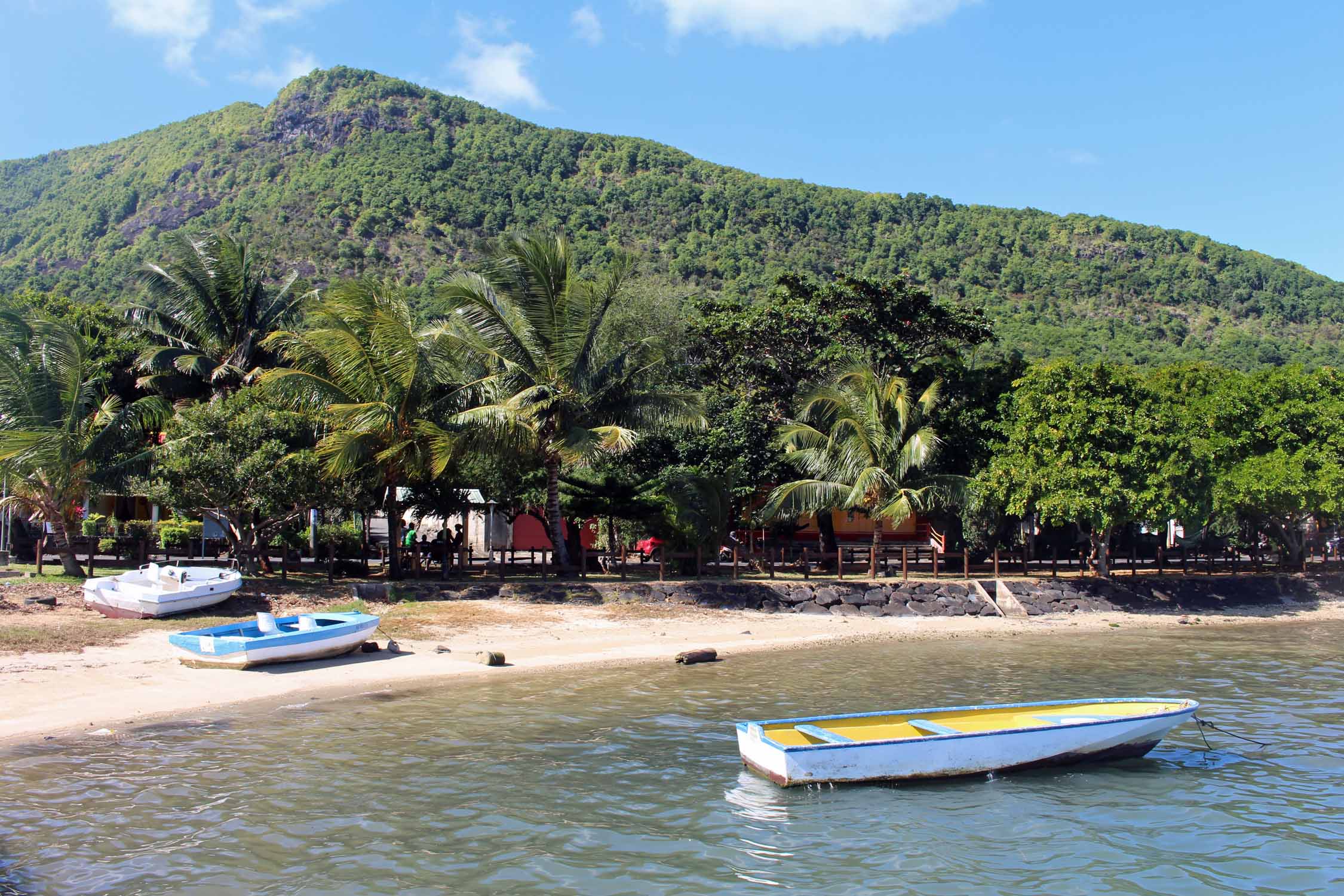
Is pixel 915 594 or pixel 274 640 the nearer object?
pixel 274 640

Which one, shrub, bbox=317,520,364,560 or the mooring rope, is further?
shrub, bbox=317,520,364,560

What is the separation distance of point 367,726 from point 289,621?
5.10 metres

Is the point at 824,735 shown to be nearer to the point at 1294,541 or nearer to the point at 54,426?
the point at 54,426

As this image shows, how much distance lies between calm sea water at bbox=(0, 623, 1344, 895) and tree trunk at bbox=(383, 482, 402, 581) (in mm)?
10528

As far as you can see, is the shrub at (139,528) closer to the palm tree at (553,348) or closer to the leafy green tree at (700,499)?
the palm tree at (553,348)

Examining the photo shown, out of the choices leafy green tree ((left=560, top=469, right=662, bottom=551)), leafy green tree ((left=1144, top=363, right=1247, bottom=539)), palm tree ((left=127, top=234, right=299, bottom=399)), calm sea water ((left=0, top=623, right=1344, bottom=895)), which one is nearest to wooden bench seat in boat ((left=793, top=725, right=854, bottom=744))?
calm sea water ((left=0, top=623, right=1344, bottom=895))

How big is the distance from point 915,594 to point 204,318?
74.9ft

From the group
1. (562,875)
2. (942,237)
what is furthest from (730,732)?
(942,237)

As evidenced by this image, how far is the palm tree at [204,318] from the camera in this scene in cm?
2884

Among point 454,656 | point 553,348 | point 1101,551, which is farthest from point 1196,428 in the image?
point 454,656

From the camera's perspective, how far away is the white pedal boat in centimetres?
1869

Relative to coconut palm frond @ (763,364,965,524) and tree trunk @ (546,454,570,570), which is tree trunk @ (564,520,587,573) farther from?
coconut palm frond @ (763,364,965,524)

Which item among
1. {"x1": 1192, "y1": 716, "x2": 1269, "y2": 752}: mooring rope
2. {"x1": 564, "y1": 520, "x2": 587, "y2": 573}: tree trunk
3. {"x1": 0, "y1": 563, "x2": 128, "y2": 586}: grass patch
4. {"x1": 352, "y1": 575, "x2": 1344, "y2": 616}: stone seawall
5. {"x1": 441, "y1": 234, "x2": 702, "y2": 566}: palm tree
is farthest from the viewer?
{"x1": 564, "y1": 520, "x2": 587, "y2": 573}: tree trunk

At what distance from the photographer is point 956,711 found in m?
12.0
